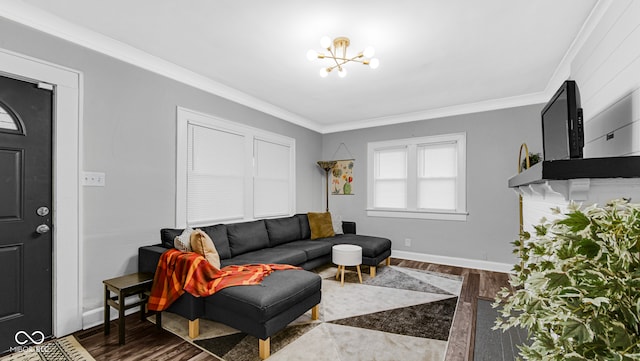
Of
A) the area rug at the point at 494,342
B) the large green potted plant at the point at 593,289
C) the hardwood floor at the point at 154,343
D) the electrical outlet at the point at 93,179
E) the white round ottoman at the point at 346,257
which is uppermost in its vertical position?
the electrical outlet at the point at 93,179

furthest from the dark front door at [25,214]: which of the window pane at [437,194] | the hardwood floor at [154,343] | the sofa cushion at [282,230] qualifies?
the window pane at [437,194]

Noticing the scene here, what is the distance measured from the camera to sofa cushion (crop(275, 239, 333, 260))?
153 inches

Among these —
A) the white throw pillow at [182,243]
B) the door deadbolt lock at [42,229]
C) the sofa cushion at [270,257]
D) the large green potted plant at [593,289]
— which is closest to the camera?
the large green potted plant at [593,289]

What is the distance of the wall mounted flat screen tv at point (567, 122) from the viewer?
1.70 m

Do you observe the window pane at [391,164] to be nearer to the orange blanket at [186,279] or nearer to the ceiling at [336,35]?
the ceiling at [336,35]

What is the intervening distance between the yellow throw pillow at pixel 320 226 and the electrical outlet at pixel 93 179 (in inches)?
117

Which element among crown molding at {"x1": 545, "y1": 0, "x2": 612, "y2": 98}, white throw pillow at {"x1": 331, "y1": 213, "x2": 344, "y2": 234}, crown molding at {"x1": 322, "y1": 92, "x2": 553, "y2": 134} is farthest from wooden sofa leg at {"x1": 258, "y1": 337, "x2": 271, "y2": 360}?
crown molding at {"x1": 322, "y1": 92, "x2": 553, "y2": 134}

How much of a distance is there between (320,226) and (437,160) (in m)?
2.28

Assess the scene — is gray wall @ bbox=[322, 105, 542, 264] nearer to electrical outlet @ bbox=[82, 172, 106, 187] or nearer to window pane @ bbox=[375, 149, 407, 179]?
window pane @ bbox=[375, 149, 407, 179]

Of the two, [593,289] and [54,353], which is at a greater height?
[593,289]

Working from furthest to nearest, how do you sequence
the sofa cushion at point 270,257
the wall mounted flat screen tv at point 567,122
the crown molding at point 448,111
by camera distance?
the crown molding at point 448,111 < the sofa cushion at point 270,257 < the wall mounted flat screen tv at point 567,122

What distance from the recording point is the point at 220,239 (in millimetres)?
3348

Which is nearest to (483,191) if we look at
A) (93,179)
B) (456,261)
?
(456,261)

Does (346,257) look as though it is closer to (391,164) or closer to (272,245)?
(272,245)
